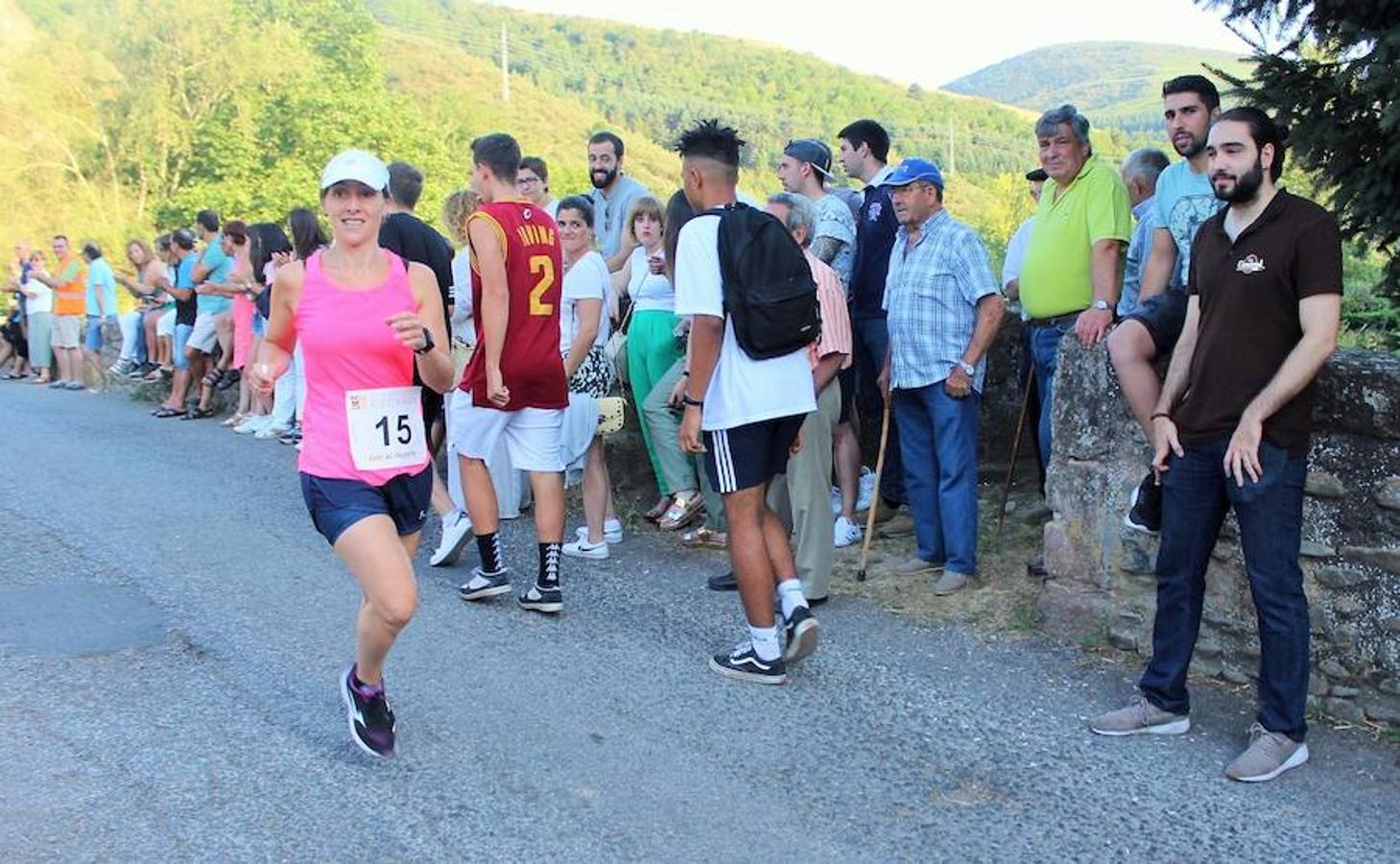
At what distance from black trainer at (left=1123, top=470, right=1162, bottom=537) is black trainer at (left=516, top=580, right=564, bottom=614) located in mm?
2601

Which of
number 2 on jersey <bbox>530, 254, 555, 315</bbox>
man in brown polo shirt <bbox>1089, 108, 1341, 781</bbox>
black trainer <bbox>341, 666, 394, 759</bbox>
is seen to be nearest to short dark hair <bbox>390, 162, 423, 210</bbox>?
number 2 on jersey <bbox>530, 254, 555, 315</bbox>

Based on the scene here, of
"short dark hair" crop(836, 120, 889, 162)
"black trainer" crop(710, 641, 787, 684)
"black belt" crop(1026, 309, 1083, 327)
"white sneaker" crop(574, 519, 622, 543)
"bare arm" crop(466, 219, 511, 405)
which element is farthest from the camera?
"short dark hair" crop(836, 120, 889, 162)

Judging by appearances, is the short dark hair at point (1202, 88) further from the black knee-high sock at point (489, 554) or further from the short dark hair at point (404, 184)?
the short dark hair at point (404, 184)

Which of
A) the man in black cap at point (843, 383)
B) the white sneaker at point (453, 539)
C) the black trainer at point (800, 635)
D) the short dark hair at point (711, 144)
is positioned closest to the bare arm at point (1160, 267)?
the short dark hair at point (711, 144)

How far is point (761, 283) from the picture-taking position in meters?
5.02

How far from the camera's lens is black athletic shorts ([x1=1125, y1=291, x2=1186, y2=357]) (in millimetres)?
4977

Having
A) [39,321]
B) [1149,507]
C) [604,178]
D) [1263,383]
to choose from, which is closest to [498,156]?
[604,178]

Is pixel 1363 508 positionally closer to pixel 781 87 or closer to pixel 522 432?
pixel 522 432

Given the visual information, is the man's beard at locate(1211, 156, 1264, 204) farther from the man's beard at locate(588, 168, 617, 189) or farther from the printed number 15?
the man's beard at locate(588, 168, 617, 189)

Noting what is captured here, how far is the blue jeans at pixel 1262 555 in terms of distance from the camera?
4.19 metres

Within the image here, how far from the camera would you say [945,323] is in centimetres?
631

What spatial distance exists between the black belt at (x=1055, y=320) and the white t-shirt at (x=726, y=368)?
1.78 meters

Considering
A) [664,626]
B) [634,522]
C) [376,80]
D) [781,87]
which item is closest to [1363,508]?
[664,626]

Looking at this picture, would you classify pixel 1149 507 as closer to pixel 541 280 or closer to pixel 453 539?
pixel 541 280
